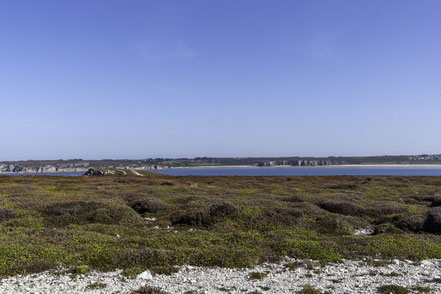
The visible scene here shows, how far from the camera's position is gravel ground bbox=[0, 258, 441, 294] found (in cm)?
1109

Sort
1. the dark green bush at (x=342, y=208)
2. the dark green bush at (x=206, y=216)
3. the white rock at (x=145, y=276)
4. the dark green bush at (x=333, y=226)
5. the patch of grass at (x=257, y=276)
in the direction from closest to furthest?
the white rock at (x=145, y=276) → the patch of grass at (x=257, y=276) → the dark green bush at (x=333, y=226) → the dark green bush at (x=206, y=216) → the dark green bush at (x=342, y=208)

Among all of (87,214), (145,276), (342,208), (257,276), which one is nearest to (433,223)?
(342,208)

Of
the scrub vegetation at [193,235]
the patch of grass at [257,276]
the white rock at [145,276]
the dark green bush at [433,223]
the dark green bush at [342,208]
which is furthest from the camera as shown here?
the dark green bush at [342,208]

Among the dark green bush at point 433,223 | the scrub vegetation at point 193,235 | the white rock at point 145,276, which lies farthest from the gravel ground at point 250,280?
the dark green bush at point 433,223

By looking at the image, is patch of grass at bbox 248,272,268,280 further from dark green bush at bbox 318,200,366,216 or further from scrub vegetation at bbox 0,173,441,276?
dark green bush at bbox 318,200,366,216

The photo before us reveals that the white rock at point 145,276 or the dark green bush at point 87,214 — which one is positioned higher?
the dark green bush at point 87,214

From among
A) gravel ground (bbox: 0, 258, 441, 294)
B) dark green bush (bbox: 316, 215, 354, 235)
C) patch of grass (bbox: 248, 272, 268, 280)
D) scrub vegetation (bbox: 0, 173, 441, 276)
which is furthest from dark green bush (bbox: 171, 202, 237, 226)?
patch of grass (bbox: 248, 272, 268, 280)

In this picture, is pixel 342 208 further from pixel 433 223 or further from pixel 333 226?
pixel 433 223

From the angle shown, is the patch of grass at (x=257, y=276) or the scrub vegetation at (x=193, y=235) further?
the scrub vegetation at (x=193, y=235)

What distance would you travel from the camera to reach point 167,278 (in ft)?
39.7

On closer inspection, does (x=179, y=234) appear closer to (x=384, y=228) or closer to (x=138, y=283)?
(x=138, y=283)

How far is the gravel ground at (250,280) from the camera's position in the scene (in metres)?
11.1

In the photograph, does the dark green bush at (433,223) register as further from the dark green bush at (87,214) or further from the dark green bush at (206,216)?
the dark green bush at (87,214)

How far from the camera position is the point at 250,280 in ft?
39.4
